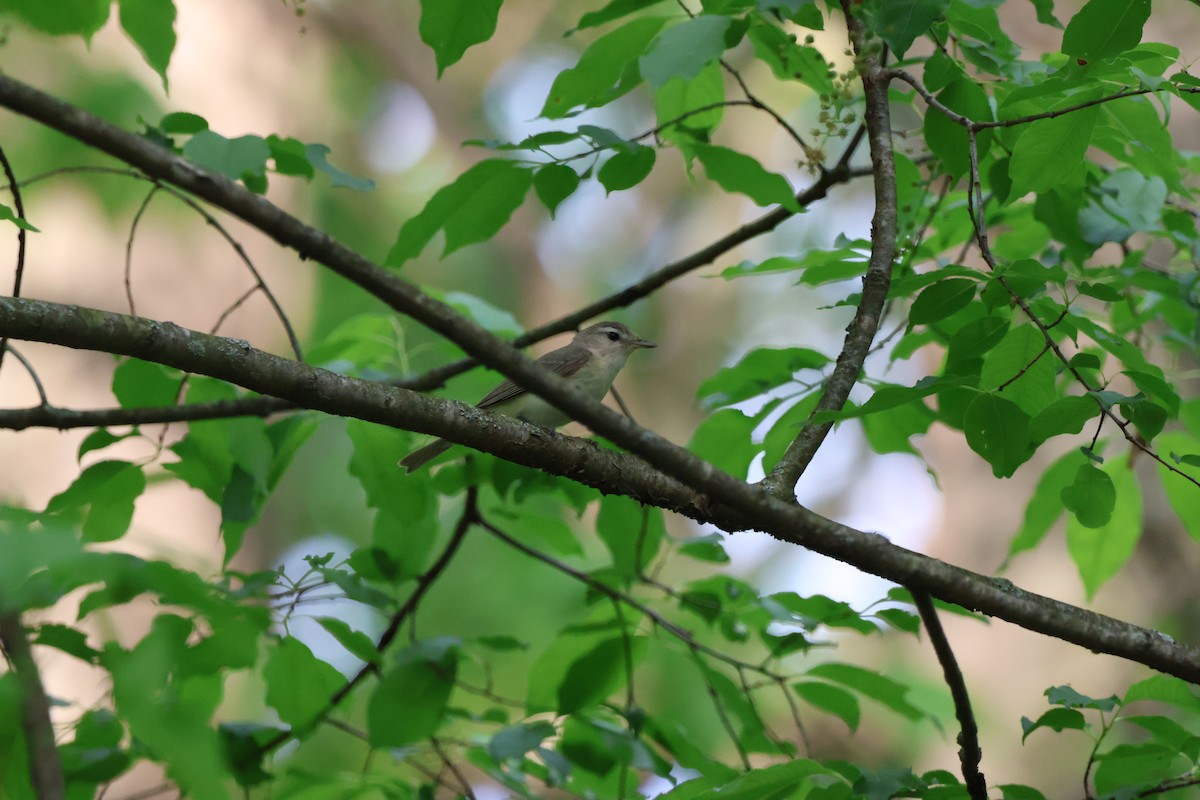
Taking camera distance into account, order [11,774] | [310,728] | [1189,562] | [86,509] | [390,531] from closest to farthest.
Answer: [11,774], [310,728], [86,509], [390,531], [1189,562]

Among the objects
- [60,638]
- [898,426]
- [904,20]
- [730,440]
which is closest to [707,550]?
[730,440]

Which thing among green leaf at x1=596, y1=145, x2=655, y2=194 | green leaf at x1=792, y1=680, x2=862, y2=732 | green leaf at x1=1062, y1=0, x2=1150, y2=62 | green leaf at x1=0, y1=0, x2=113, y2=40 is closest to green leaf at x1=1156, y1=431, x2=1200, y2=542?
green leaf at x1=792, y1=680, x2=862, y2=732

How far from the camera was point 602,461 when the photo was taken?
7.74 ft

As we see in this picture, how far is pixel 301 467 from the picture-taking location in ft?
33.4

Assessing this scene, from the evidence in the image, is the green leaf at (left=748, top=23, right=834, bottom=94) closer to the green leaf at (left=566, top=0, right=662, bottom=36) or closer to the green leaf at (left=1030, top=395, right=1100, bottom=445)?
the green leaf at (left=566, top=0, right=662, bottom=36)

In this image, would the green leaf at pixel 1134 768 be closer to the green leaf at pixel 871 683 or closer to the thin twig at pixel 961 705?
the thin twig at pixel 961 705

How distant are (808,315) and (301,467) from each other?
5.90m

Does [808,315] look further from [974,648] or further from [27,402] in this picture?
[27,402]

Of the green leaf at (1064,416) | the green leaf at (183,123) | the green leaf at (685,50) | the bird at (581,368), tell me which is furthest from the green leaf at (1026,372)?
the bird at (581,368)

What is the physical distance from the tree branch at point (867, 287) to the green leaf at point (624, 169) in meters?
0.56

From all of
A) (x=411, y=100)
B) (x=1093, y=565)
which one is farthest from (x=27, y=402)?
(x=1093, y=565)

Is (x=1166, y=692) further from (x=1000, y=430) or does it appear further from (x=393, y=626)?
(x=393, y=626)

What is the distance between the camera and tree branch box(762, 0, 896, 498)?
2223 mm

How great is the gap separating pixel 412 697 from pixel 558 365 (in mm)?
3081
